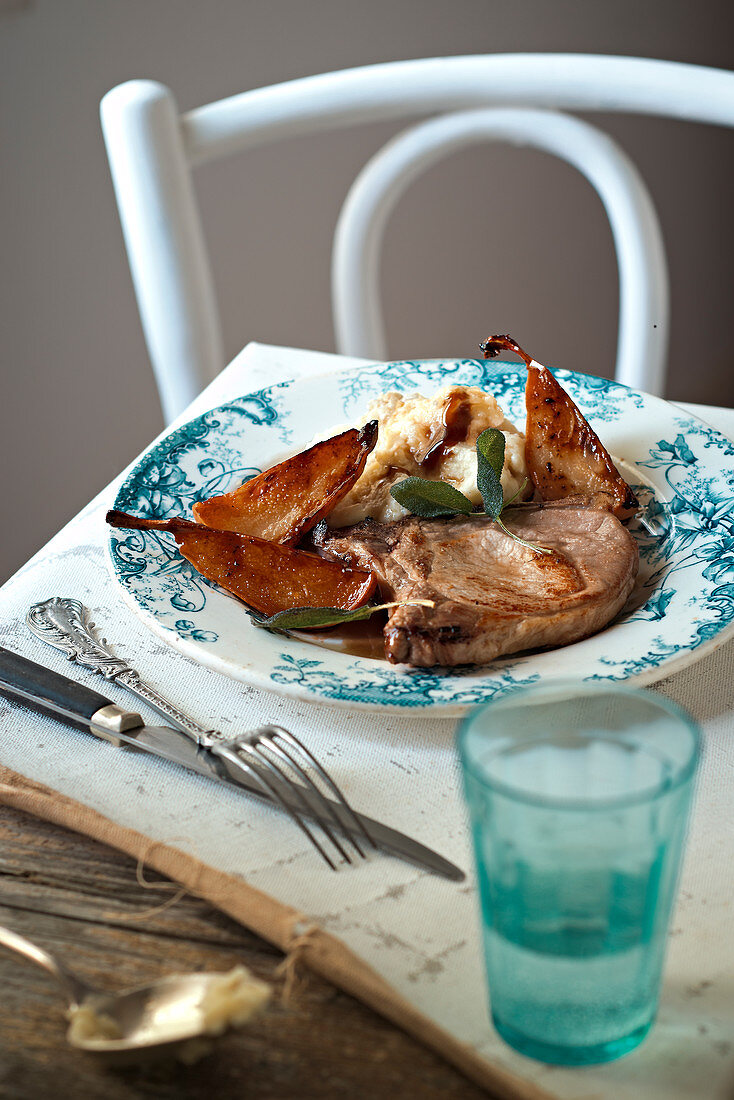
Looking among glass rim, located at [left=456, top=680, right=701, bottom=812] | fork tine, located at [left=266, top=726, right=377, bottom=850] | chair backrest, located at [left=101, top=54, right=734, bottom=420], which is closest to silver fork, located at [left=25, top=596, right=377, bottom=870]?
fork tine, located at [left=266, top=726, right=377, bottom=850]

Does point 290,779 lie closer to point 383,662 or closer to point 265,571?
point 383,662

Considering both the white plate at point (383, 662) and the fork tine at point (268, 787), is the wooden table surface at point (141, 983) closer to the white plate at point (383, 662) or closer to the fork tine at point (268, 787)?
Result: the fork tine at point (268, 787)

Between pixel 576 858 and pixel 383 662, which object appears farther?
pixel 383 662

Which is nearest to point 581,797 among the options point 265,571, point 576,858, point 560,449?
point 576,858

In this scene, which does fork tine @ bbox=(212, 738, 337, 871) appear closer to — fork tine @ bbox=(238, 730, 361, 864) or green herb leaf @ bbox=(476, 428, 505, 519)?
fork tine @ bbox=(238, 730, 361, 864)

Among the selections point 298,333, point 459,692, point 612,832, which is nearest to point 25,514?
point 298,333

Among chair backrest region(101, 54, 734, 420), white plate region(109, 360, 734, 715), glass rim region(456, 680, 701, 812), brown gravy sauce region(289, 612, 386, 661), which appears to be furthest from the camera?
chair backrest region(101, 54, 734, 420)
